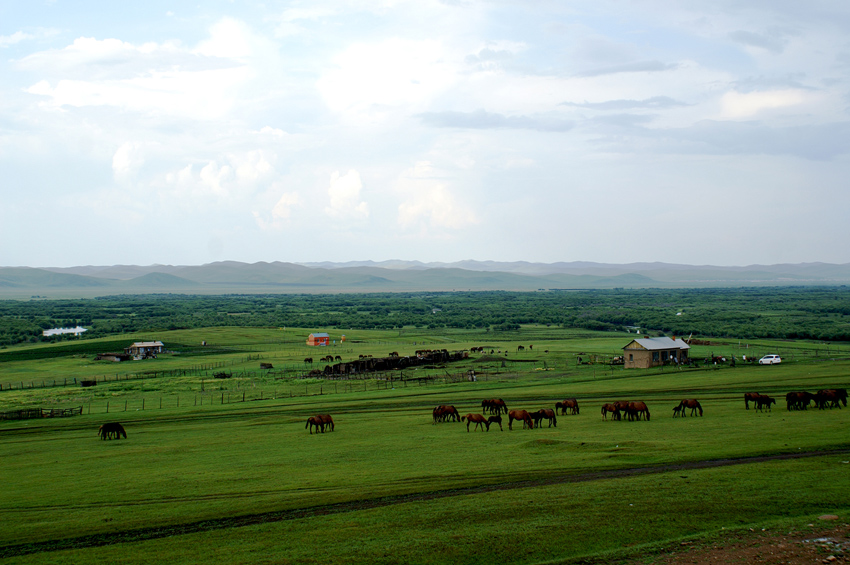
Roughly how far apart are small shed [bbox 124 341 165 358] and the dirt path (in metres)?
73.9

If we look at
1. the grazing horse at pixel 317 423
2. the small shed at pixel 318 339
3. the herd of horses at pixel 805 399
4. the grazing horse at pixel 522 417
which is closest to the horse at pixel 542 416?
the grazing horse at pixel 522 417

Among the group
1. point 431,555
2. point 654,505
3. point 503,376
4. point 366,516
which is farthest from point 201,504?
point 503,376

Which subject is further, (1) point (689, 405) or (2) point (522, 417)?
(1) point (689, 405)

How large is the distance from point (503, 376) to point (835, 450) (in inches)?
1419

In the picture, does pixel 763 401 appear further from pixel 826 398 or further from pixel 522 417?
pixel 522 417

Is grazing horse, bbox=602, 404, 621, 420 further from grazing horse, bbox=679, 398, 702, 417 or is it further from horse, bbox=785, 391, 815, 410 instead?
horse, bbox=785, 391, 815, 410

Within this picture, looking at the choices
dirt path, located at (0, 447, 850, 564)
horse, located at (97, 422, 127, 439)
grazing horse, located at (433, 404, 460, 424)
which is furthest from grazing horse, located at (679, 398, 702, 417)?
horse, located at (97, 422, 127, 439)

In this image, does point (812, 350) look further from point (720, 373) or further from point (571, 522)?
point (571, 522)

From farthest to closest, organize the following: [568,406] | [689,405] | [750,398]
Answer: [568,406] → [750,398] → [689,405]

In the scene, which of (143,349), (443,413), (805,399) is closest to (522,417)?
(443,413)

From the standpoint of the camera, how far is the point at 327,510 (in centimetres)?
1748

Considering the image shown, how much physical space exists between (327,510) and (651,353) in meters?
46.3

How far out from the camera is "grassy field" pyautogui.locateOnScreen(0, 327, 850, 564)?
48.6ft

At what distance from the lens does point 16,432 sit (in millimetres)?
35406
